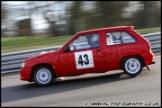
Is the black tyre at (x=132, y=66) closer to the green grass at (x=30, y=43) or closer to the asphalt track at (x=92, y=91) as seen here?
the asphalt track at (x=92, y=91)

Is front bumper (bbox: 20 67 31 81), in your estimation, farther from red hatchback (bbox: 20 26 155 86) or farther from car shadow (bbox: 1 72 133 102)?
car shadow (bbox: 1 72 133 102)

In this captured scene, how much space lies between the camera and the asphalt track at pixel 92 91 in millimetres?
7974

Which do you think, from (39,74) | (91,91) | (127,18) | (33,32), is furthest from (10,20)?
(91,91)

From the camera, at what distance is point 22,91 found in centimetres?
1005

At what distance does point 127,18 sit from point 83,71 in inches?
639

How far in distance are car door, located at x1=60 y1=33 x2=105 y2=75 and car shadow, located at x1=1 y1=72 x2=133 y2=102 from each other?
341 millimetres

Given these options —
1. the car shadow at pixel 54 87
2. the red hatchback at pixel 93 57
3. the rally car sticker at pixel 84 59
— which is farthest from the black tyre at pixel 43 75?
the rally car sticker at pixel 84 59

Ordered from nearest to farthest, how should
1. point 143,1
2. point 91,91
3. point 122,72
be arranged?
point 91,91
point 122,72
point 143,1

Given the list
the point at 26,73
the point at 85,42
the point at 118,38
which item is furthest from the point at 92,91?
the point at 26,73

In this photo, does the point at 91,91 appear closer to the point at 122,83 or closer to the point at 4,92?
the point at 122,83

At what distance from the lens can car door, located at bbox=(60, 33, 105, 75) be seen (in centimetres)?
1016

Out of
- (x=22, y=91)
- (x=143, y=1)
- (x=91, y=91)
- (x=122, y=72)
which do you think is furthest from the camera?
(x=143, y=1)

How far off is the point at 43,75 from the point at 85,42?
4.67 ft

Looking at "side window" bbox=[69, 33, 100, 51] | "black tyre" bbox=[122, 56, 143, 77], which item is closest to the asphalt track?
"black tyre" bbox=[122, 56, 143, 77]
